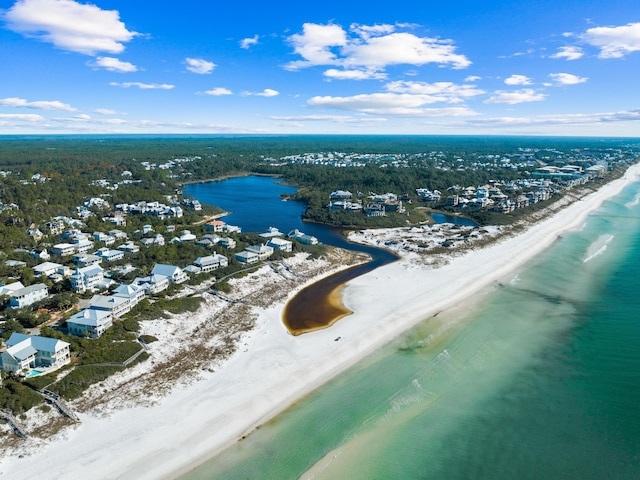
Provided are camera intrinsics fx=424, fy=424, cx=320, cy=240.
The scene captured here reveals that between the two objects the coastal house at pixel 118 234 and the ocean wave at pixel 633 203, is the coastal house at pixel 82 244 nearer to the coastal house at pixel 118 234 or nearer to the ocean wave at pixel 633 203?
the coastal house at pixel 118 234

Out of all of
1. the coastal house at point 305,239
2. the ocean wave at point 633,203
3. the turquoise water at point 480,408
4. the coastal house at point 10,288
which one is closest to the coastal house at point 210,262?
the coastal house at point 305,239

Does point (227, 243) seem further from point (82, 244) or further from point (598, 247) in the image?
point (598, 247)

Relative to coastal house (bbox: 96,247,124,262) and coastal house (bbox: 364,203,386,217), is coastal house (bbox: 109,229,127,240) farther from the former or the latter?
coastal house (bbox: 364,203,386,217)

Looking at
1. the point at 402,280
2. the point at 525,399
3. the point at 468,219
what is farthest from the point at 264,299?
the point at 468,219

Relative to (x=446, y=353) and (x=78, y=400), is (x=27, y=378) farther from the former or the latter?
(x=446, y=353)

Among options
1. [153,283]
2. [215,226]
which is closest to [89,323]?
[153,283]

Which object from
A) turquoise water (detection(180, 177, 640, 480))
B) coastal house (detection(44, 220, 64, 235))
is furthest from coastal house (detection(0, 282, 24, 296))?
turquoise water (detection(180, 177, 640, 480))
